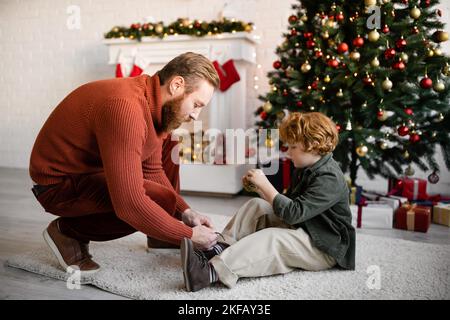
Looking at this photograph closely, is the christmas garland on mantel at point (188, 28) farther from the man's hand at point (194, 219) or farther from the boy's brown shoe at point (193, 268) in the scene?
the boy's brown shoe at point (193, 268)

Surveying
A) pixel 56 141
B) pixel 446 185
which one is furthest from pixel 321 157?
pixel 446 185

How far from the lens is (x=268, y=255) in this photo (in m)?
1.45

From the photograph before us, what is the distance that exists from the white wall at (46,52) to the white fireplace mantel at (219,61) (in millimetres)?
594

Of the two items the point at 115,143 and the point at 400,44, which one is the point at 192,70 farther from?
the point at 400,44

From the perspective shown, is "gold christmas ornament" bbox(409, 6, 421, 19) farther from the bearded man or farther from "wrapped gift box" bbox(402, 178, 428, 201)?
the bearded man

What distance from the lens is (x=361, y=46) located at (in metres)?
2.30

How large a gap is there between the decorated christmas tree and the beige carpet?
72 cm

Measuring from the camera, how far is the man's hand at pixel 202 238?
4.34 ft

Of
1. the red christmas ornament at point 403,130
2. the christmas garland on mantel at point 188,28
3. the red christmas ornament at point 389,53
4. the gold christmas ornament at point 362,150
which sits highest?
the christmas garland on mantel at point 188,28

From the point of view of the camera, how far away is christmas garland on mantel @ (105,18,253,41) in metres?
3.03

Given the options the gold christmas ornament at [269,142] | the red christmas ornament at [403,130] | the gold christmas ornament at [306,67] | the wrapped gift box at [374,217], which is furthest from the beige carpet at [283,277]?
the gold christmas ornament at [306,67]

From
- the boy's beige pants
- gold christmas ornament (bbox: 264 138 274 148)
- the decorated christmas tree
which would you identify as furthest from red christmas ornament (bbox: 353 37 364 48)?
the boy's beige pants
